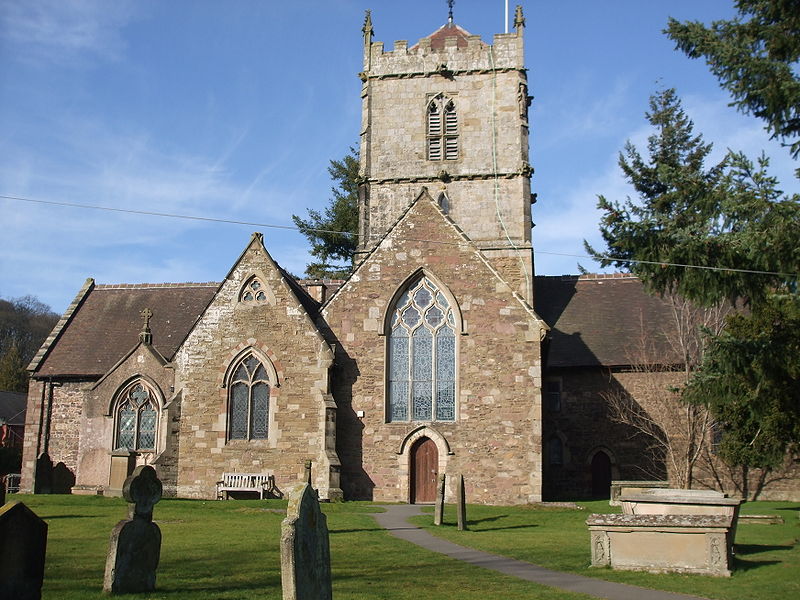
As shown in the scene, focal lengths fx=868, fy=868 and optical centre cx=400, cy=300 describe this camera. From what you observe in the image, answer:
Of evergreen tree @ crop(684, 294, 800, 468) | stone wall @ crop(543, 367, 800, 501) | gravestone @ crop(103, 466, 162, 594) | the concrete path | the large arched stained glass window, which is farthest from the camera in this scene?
stone wall @ crop(543, 367, 800, 501)

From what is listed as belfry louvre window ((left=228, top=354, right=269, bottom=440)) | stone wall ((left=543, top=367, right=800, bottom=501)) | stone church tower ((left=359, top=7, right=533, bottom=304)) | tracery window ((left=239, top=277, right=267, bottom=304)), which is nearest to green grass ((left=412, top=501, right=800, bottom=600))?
stone wall ((left=543, top=367, right=800, bottom=501))

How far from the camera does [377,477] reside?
87.5 feet

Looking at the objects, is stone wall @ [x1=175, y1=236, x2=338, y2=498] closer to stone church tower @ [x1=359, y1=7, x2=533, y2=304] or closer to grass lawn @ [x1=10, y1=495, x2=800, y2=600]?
grass lawn @ [x1=10, y1=495, x2=800, y2=600]

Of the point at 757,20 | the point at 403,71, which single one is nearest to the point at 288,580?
the point at 757,20

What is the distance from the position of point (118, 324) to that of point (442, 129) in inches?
621

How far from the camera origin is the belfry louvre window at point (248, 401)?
1067 inches

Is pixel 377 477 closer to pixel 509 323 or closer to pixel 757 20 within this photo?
pixel 509 323

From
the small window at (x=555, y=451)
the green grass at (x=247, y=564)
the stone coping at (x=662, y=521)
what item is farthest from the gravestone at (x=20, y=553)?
the small window at (x=555, y=451)

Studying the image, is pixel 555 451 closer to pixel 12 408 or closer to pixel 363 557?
pixel 363 557

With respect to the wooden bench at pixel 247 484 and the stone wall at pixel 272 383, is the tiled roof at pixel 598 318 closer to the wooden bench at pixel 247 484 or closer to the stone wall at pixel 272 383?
the stone wall at pixel 272 383

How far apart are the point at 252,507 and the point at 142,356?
1054 centimetres

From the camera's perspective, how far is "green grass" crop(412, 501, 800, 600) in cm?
1186

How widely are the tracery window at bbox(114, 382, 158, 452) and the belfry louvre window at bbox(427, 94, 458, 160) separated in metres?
14.9

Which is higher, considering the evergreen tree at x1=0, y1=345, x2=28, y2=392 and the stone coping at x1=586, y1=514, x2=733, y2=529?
the evergreen tree at x1=0, y1=345, x2=28, y2=392
